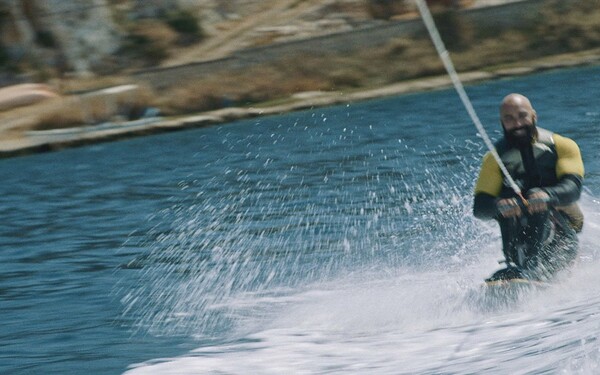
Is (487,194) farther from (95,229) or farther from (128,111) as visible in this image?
(128,111)

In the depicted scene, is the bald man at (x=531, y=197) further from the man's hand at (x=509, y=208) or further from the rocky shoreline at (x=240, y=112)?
the rocky shoreline at (x=240, y=112)

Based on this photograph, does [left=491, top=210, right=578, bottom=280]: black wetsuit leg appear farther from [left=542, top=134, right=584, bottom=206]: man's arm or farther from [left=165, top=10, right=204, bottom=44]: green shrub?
[left=165, top=10, right=204, bottom=44]: green shrub

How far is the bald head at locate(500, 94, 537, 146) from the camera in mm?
8062

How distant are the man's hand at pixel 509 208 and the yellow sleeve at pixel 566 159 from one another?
40cm

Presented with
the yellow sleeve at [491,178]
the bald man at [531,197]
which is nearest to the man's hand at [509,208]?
the bald man at [531,197]

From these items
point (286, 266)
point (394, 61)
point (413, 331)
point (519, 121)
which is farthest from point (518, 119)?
point (394, 61)

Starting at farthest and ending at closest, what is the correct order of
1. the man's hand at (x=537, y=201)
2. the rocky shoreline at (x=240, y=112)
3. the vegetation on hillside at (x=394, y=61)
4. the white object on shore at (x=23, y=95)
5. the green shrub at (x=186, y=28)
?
the green shrub at (x=186, y=28), the vegetation on hillside at (x=394, y=61), the white object on shore at (x=23, y=95), the rocky shoreline at (x=240, y=112), the man's hand at (x=537, y=201)

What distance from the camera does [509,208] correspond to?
7902 mm

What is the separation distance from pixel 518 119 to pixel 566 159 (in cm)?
42

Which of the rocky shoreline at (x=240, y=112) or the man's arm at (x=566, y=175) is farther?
the rocky shoreline at (x=240, y=112)

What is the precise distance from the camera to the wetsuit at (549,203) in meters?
7.92

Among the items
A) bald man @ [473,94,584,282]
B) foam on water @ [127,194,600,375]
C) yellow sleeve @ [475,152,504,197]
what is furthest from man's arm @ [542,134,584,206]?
foam on water @ [127,194,600,375]

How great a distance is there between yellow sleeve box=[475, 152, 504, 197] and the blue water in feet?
2.22

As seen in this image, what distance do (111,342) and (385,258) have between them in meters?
3.11
